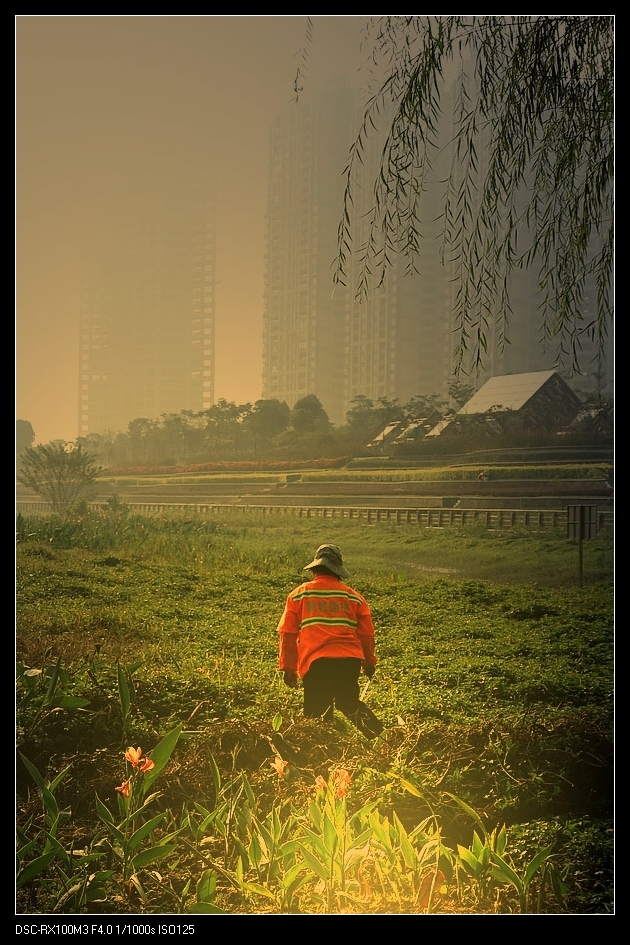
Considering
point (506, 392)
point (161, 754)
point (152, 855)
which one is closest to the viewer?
point (152, 855)

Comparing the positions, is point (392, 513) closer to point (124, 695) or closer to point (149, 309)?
point (124, 695)

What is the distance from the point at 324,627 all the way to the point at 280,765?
1.79 ft

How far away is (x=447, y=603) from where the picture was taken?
10.2ft

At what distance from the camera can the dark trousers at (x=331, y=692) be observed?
2.95 metres

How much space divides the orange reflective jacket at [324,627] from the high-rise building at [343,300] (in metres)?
0.80

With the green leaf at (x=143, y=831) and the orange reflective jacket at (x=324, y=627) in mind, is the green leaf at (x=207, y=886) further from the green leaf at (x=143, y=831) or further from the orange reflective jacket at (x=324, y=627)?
the orange reflective jacket at (x=324, y=627)

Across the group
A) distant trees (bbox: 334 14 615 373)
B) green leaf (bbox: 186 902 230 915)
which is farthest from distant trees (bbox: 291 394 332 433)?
green leaf (bbox: 186 902 230 915)

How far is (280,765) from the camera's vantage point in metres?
2.81

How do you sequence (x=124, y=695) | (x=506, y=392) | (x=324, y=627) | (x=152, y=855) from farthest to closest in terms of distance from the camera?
(x=506, y=392), (x=324, y=627), (x=124, y=695), (x=152, y=855)

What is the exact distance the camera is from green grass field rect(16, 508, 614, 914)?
2.75 m

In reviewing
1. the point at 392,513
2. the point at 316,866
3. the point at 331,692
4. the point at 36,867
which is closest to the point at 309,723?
the point at 331,692

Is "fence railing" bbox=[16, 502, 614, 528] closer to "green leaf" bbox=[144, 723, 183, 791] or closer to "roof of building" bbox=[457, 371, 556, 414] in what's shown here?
"roof of building" bbox=[457, 371, 556, 414]

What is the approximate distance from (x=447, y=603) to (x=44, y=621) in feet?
5.58

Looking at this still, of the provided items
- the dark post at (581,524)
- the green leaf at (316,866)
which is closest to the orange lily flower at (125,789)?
the green leaf at (316,866)
